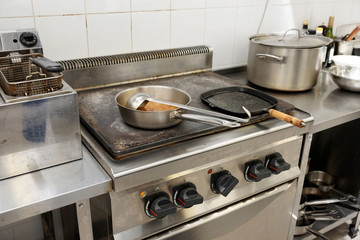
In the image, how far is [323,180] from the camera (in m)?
1.99

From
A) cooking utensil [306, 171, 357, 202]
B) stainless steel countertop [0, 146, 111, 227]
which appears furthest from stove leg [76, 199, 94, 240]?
cooking utensil [306, 171, 357, 202]

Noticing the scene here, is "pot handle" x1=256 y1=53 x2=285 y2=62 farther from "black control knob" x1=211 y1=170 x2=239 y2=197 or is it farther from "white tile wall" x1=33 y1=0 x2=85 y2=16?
"white tile wall" x1=33 y1=0 x2=85 y2=16

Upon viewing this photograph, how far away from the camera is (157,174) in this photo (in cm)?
98

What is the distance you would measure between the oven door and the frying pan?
0.99 ft

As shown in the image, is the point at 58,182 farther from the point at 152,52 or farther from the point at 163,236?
the point at 152,52

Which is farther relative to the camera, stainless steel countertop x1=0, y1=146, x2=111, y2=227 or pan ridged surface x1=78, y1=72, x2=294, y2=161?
pan ridged surface x1=78, y1=72, x2=294, y2=161

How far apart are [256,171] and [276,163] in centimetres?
10

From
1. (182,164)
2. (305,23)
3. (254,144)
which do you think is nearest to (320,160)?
(305,23)

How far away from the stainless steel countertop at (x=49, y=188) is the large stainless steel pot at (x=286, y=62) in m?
0.87

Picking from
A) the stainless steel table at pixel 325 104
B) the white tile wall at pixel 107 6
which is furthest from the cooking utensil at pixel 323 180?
the white tile wall at pixel 107 6

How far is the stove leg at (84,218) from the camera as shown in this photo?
931 millimetres

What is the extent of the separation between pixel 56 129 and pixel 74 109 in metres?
0.07

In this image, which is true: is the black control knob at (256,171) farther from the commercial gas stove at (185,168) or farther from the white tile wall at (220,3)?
the white tile wall at (220,3)

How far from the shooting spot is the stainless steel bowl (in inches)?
62.7
